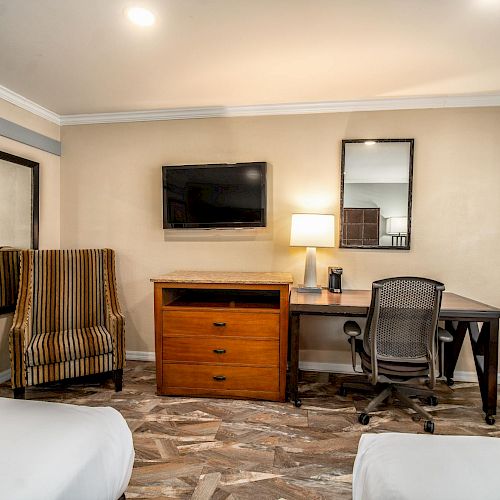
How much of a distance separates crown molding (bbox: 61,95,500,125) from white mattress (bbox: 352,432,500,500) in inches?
111

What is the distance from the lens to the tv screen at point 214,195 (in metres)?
3.31

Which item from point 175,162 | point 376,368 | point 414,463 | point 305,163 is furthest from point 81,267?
point 414,463

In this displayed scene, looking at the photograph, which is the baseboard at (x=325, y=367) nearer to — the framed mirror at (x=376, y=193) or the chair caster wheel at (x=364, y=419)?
the chair caster wheel at (x=364, y=419)

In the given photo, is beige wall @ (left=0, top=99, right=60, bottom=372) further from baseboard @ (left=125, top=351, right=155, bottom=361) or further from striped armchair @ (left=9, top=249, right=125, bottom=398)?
baseboard @ (left=125, top=351, right=155, bottom=361)

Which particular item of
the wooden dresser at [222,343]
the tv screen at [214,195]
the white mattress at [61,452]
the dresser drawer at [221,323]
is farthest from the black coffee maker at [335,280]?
the white mattress at [61,452]

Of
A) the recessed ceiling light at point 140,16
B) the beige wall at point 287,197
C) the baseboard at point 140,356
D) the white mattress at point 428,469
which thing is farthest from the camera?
the baseboard at point 140,356

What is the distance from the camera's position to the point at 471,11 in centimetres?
192

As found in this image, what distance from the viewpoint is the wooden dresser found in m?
2.75

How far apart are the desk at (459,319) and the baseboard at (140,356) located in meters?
1.57

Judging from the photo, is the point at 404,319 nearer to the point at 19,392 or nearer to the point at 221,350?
the point at 221,350

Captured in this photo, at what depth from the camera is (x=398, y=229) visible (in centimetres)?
321

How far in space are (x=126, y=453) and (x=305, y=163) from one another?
2.71m

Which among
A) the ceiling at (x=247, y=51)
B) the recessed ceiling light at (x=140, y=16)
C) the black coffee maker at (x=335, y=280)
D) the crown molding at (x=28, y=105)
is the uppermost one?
the ceiling at (x=247, y=51)

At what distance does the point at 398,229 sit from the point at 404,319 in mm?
1139
